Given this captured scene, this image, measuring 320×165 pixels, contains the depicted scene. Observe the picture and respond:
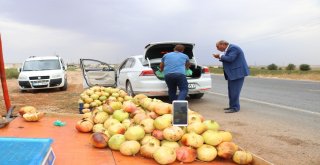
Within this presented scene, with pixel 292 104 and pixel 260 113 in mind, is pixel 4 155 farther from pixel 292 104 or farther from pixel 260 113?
pixel 292 104

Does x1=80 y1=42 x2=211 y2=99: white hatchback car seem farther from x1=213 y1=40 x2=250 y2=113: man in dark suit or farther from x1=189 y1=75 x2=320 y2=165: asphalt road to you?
x1=213 y1=40 x2=250 y2=113: man in dark suit

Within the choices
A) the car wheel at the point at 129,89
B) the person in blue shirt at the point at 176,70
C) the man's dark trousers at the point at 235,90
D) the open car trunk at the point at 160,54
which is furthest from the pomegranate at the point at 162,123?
the car wheel at the point at 129,89

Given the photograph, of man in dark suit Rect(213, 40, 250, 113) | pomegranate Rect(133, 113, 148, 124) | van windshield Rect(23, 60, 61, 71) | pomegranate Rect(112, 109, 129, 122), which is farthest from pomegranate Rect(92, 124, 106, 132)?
van windshield Rect(23, 60, 61, 71)

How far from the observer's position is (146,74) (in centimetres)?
1031

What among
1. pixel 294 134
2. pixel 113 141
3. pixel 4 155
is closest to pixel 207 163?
pixel 113 141

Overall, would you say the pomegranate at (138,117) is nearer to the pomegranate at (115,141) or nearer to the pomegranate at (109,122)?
the pomegranate at (109,122)

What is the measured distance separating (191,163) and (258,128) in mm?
4414

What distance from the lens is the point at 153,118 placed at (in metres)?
4.04

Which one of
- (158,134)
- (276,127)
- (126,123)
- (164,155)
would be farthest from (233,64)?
(164,155)

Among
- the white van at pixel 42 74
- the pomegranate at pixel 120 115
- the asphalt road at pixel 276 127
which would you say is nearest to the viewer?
the pomegranate at pixel 120 115

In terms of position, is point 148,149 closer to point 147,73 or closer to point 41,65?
point 147,73

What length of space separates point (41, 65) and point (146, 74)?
10.4 meters

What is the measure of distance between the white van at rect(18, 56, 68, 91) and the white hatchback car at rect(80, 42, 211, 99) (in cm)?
581

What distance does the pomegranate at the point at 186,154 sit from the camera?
3.14 metres
